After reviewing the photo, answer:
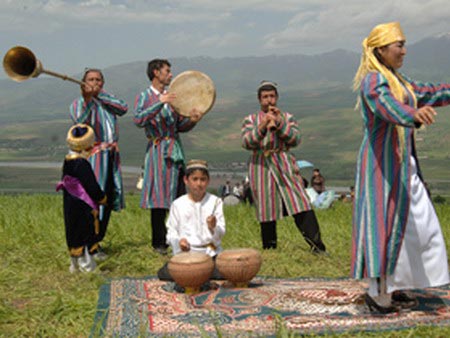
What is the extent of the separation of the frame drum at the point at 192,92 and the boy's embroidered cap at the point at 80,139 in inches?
39.0

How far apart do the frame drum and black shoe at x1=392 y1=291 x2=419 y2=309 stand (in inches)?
113

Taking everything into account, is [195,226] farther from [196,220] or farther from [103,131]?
[103,131]

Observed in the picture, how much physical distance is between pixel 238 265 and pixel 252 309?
69cm

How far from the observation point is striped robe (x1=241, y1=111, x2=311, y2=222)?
7277mm

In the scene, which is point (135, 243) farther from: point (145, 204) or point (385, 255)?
point (385, 255)

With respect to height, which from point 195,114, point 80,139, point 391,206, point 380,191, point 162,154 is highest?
point 195,114

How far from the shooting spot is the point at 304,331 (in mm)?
4324

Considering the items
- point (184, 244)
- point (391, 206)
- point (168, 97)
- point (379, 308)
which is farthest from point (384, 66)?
point (168, 97)

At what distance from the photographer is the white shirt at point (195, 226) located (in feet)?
19.3

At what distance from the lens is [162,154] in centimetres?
754

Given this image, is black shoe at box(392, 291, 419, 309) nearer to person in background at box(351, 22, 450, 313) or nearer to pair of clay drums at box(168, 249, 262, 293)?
person in background at box(351, 22, 450, 313)

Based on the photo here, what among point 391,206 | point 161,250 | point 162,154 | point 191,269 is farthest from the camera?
point 161,250

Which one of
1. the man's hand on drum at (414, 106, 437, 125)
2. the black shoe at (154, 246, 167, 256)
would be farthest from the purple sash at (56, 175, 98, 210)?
the man's hand on drum at (414, 106, 437, 125)

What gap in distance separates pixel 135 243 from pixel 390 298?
4343 millimetres
